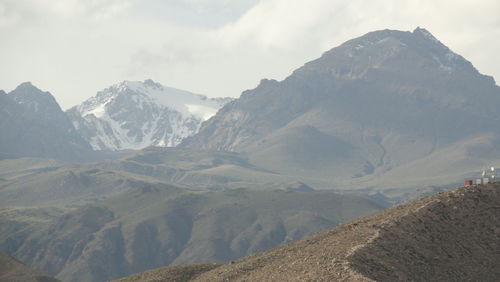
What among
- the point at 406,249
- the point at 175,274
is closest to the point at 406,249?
the point at 406,249

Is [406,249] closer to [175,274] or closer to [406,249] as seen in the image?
[406,249]

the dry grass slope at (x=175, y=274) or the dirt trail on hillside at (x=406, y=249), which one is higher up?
the dirt trail on hillside at (x=406, y=249)

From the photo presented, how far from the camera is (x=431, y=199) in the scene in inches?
3792

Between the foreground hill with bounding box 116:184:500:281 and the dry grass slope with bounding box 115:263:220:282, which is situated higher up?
the foreground hill with bounding box 116:184:500:281

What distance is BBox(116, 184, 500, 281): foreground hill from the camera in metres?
75.1

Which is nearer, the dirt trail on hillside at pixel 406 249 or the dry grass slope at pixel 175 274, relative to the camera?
the dirt trail on hillside at pixel 406 249

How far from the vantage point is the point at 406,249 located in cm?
8056

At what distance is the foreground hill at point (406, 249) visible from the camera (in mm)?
75125

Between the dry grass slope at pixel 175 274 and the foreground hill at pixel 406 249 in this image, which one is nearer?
the foreground hill at pixel 406 249

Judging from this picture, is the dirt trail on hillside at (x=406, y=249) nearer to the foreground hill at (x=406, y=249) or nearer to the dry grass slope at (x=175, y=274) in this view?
the foreground hill at (x=406, y=249)

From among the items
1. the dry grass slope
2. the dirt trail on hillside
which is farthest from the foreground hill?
the dry grass slope

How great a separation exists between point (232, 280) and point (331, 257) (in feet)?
44.4

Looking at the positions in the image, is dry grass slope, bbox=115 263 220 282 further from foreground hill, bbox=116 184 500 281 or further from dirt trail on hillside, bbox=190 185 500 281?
dirt trail on hillside, bbox=190 185 500 281

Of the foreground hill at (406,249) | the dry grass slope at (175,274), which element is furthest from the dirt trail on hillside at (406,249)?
the dry grass slope at (175,274)
